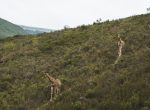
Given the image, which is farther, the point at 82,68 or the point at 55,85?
the point at 82,68

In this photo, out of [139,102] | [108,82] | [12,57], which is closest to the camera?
[139,102]

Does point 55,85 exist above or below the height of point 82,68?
below

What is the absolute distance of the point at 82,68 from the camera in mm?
25422

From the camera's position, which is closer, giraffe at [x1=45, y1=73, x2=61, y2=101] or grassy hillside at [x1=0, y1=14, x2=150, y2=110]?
grassy hillside at [x1=0, y1=14, x2=150, y2=110]

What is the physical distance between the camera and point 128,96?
1599 centimetres

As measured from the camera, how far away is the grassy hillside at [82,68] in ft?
54.9

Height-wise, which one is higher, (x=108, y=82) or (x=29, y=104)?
(x=108, y=82)

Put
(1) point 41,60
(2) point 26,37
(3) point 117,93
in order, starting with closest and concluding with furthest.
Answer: (3) point 117,93 → (1) point 41,60 → (2) point 26,37

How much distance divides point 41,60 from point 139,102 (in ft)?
52.0

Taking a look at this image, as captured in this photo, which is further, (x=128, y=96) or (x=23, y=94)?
(x=23, y=94)

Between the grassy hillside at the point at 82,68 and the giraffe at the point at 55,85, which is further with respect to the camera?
the giraffe at the point at 55,85

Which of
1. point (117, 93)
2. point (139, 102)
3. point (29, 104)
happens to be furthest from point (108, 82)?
point (29, 104)

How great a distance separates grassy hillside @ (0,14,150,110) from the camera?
16734 millimetres

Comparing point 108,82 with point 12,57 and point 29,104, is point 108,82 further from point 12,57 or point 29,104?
point 12,57
